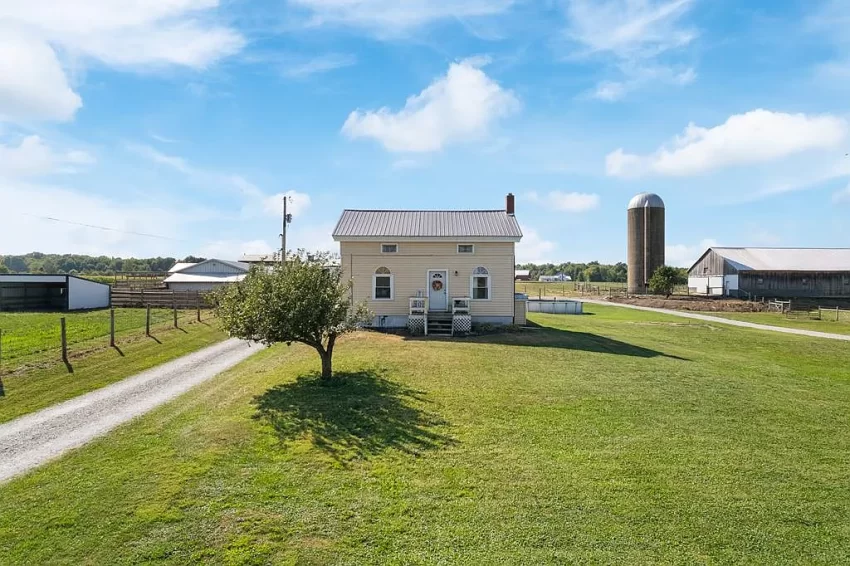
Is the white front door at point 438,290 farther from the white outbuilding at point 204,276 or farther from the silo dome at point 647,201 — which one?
the silo dome at point 647,201

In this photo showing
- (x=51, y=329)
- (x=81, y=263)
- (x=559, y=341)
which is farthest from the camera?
(x=81, y=263)

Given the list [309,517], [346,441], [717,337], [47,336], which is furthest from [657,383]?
[47,336]

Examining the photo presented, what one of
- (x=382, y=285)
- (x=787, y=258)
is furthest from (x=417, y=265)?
(x=787, y=258)

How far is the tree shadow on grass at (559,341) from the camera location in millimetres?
18042

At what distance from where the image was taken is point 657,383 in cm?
1309

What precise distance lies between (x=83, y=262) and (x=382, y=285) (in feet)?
361

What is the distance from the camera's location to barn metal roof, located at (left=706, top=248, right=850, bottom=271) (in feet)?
149

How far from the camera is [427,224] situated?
22422mm

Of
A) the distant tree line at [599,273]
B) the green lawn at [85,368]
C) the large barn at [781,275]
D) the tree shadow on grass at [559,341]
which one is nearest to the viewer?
the green lawn at [85,368]

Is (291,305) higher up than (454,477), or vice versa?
(291,305)

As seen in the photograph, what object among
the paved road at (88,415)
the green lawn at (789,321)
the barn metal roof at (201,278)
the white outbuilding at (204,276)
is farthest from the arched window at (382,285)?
the barn metal roof at (201,278)

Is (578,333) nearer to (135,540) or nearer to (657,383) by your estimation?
(657,383)

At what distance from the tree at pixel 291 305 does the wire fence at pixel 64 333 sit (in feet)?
18.0

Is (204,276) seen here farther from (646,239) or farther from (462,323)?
(646,239)
